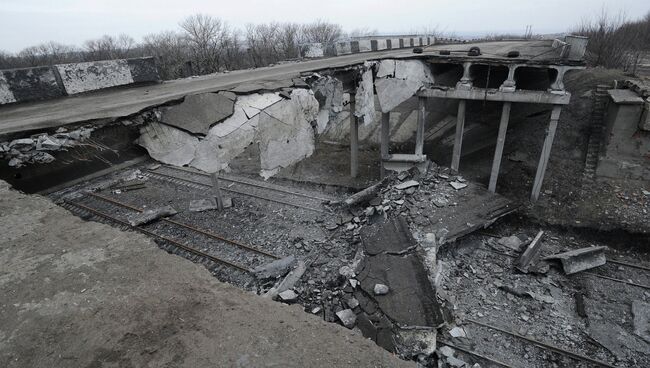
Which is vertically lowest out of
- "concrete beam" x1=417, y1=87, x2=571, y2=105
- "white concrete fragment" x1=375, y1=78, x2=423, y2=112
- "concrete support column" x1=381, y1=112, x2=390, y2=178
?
"concrete support column" x1=381, y1=112, x2=390, y2=178

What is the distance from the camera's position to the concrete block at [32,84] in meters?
6.57

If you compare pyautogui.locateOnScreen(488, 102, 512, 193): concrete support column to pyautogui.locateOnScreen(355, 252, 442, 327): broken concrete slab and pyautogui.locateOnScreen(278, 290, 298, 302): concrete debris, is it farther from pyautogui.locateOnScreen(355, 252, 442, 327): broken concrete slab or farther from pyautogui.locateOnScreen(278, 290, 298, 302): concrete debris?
pyautogui.locateOnScreen(278, 290, 298, 302): concrete debris

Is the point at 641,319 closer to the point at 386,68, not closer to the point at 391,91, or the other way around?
the point at 391,91

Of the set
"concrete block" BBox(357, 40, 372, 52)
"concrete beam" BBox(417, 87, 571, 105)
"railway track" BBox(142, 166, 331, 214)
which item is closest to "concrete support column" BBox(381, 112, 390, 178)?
"concrete beam" BBox(417, 87, 571, 105)

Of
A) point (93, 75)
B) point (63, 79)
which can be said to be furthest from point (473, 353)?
point (63, 79)

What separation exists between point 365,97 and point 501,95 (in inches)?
182

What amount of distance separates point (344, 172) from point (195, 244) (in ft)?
25.2

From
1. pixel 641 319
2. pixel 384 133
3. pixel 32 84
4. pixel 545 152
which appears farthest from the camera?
pixel 384 133

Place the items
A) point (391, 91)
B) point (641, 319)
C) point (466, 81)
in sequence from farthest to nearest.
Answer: point (466, 81)
point (391, 91)
point (641, 319)

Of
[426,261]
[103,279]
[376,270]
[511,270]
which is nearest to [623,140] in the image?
[511,270]

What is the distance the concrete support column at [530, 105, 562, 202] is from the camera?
429 inches

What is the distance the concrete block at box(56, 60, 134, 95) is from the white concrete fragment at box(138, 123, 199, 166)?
3804 millimetres

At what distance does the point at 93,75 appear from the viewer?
24.9ft

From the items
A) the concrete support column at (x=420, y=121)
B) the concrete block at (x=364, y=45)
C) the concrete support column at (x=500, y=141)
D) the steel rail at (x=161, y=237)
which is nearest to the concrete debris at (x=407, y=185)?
the concrete support column at (x=420, y=121)
